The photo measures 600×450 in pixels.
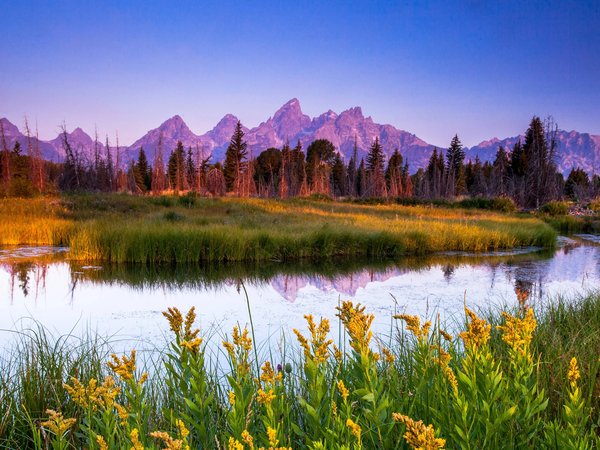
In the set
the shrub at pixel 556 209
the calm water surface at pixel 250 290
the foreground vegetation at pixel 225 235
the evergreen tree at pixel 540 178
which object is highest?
the evergreen tree at pixel 540 178

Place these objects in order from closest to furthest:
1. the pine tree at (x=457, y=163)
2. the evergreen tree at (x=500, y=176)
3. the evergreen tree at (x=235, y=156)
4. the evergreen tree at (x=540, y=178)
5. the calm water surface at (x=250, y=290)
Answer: the calm water surface at (x=250, y=290), the evergreen tree at (x=540, y=178), the evergreen tree at (x=500, y=176), the evergreen tree at (x=235, y=156), the pine tree at (x=457, y=163)

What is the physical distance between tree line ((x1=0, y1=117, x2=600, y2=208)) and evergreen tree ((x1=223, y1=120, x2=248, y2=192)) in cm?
13

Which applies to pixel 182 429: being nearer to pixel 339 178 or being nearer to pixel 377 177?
pixel 377 177

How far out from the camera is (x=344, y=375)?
283 centimetres

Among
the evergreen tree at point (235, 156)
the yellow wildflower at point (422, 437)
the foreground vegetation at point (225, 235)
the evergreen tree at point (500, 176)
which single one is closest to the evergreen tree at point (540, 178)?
the evergreen tree at point (500, 176)

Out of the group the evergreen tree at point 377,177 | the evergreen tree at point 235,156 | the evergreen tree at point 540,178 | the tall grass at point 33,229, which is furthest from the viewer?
the evergreen tree at point 235,156

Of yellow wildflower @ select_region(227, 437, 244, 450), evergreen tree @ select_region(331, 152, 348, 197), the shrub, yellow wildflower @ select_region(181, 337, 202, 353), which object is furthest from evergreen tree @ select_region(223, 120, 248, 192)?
yellow wildflower @ select_region(227, 437, 244, 450)

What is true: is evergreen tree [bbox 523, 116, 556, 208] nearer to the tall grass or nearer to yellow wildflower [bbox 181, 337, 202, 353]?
the tall grass

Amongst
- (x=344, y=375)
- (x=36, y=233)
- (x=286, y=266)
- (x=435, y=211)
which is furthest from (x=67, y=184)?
(x=344, y=375)

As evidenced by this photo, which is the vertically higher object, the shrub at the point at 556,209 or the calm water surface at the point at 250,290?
the shrub at the point at 556,209

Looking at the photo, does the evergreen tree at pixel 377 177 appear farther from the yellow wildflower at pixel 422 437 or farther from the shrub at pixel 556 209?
the yellow wildflower at pixel 422 437

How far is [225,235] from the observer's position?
13781mm

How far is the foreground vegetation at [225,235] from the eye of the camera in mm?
13047

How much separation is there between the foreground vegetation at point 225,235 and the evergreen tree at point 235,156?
36768 mm
